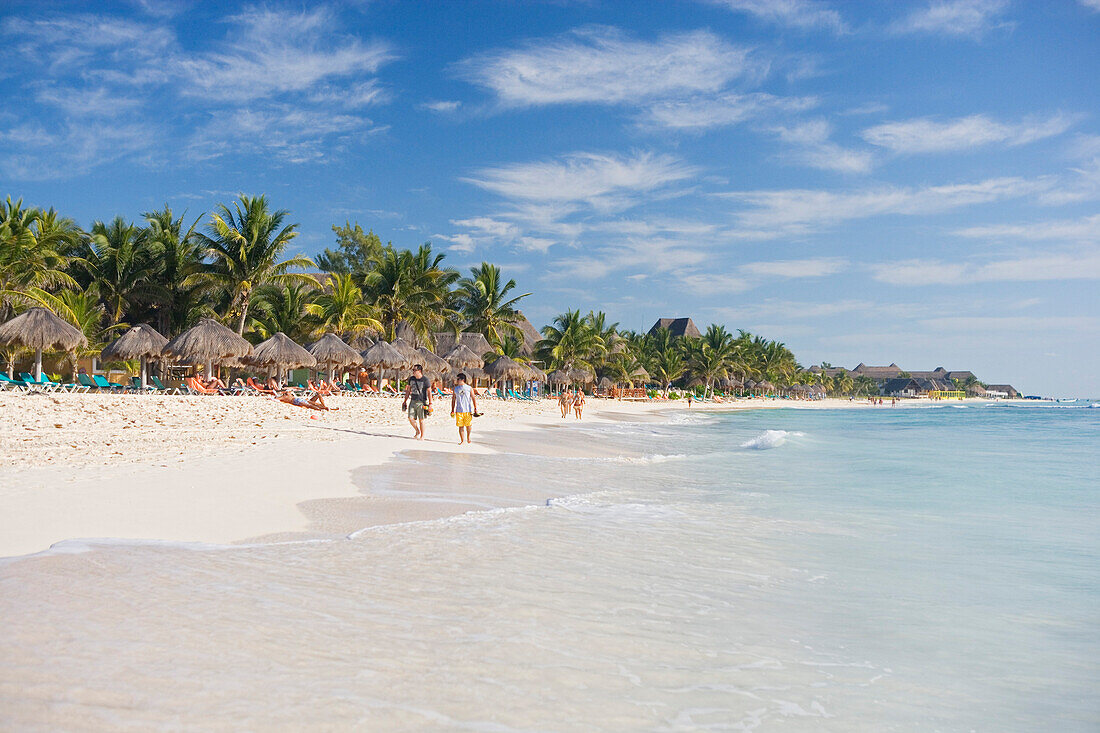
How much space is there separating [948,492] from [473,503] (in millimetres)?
6496

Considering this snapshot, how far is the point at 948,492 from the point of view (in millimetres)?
8945

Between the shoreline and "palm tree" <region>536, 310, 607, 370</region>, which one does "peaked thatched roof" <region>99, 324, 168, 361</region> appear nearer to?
the shoreline

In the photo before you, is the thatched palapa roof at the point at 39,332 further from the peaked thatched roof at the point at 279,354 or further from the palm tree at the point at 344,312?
the palm tree at the point at 344,312

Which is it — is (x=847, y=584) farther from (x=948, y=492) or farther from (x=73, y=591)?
(x=948, y=492)

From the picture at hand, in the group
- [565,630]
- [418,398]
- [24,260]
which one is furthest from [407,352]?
[565,630]

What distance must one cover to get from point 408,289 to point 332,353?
604cm

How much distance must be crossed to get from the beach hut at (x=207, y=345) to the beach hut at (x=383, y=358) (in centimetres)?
525

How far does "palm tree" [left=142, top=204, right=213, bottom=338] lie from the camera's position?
77.2ft

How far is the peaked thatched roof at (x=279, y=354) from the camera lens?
2167cm

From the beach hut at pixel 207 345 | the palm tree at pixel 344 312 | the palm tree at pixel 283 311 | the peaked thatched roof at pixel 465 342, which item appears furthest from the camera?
the peaked thatched roof at pixel 465 342

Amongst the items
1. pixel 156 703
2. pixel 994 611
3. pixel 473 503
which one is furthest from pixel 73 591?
pixel 994 611

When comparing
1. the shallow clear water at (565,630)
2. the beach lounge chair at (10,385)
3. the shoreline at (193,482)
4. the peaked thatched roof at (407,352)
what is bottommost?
the shallow clear water at (565,630)

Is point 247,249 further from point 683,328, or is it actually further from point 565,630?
point 683,328

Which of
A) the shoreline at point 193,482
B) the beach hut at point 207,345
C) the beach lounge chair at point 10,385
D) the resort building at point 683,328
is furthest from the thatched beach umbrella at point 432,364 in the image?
the resort building at point 683,328
